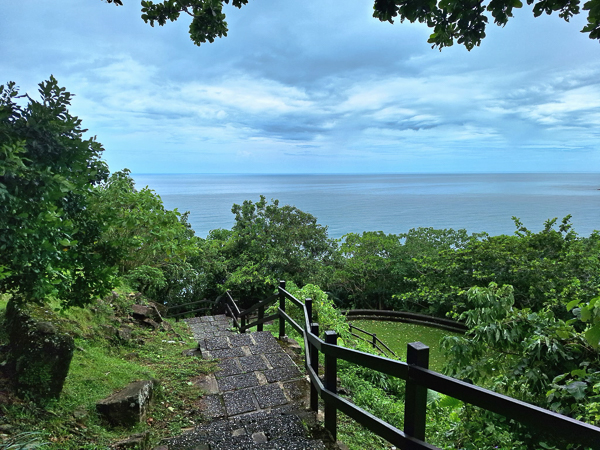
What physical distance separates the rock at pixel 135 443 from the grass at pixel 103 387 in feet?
0.22

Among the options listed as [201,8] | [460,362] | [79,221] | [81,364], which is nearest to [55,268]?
[79,221]

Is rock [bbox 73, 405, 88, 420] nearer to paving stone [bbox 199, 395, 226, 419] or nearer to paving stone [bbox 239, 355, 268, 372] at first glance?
paving stone [bbox 199, 395, 226, 419]

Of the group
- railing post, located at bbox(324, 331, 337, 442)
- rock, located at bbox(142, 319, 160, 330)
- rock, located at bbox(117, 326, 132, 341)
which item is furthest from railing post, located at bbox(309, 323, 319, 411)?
rock, located at bbox(142, 319, 160, 330)

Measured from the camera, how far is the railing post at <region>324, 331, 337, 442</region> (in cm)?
284

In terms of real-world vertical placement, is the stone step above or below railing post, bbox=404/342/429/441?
below

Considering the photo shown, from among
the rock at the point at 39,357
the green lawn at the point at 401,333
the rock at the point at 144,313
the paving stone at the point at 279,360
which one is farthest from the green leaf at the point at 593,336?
the green lawn at the point at 401,333

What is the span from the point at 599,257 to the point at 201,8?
15649mm

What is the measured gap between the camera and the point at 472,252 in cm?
1523

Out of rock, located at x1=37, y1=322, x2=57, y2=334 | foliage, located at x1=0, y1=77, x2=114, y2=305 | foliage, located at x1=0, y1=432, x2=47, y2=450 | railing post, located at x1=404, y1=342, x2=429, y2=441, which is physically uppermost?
foliage, located at x1=0, y1=77, x2=114, y2=305

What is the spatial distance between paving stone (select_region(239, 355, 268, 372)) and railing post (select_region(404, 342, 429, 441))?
2821 millimetres

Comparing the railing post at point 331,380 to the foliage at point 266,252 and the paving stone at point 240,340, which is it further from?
the foliage at point 266,252

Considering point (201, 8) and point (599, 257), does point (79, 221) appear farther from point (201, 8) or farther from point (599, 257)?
point (599, 257)

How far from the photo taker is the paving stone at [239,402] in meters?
3.57

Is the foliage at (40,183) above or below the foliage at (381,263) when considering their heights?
above
